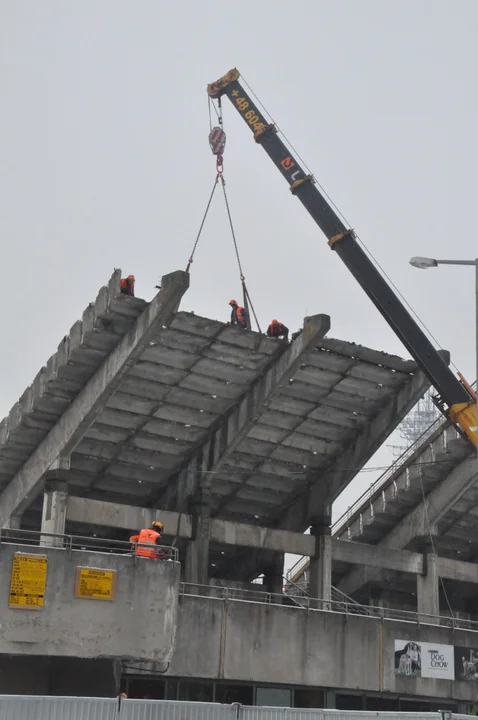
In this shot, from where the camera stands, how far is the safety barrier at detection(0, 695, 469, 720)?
52.3 feet

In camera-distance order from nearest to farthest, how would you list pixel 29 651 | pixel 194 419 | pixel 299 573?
pixel 29 651 → pixel 194 419 → pixel 299 573

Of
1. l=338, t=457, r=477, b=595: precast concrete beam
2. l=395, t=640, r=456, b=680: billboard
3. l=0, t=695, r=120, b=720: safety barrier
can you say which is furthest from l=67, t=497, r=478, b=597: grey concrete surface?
l=0, t=695, r=120, b=720: safety barrier

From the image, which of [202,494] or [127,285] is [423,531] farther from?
[127,285]

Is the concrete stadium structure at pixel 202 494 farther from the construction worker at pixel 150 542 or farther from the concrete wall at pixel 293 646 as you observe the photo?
the construction worker at pixel 150 542

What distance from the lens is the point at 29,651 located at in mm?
23188

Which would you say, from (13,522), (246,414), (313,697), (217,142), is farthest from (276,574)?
(217,142)

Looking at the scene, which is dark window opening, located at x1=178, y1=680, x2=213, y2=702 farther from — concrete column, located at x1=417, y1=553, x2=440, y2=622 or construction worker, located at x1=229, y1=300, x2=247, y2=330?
concrete column, located at x1=417, y1=553, x2=440, y2=622

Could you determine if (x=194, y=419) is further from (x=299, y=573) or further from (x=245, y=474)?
(x=299, y=573)

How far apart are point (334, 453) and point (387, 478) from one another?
480 cm

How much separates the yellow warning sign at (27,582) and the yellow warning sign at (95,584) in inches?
32.2

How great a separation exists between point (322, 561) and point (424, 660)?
574cm

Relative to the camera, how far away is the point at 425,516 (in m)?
40.1

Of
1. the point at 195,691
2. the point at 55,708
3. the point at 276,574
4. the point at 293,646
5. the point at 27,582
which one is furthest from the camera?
the point at 276,574

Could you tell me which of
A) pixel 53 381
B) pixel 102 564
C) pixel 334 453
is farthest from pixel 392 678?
pixel 53 381
